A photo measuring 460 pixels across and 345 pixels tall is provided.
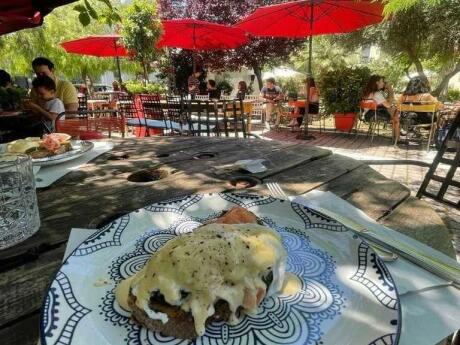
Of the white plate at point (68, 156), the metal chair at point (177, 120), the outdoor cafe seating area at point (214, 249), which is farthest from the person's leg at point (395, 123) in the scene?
the white plate at point (68, 156)

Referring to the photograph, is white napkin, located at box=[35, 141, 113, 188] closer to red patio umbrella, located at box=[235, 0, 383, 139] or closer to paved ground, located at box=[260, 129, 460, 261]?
paved ground, located at box=[260, 129, 460, 261]

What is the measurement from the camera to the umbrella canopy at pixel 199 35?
8.44 metres

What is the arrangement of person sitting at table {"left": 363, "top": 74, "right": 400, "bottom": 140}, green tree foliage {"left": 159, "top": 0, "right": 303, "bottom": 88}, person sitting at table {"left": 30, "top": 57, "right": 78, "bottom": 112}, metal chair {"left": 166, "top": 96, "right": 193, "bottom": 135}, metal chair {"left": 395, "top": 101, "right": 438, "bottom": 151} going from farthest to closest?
green tree foliage {"left": 159, "top": 0, "right": 303, "bottom": 88} → person sitting at table {"left": 363, "top": 74, "right": 400, "bottom": 140} → metal chair {"left": 395, "top": 101, "right": 438, "bottom": 151} → metal chair {"left": 166, "top": 96, "right": 193, "bottom": 135} → person sitting at table {"left": 30, "top": 57, "right": 78, "bottom": 112}

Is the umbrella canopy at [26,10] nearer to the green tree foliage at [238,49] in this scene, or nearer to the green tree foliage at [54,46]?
the green tree foliage at [238,49]

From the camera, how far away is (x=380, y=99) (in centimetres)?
772

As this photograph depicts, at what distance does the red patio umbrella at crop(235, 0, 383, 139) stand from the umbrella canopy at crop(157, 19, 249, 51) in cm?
133

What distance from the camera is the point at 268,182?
1.37 meters

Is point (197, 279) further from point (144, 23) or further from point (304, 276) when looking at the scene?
point (144, 23)

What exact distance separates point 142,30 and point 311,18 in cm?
469

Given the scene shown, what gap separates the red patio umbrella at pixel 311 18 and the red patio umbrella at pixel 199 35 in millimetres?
1217

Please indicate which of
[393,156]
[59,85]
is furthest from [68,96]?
[393,156]

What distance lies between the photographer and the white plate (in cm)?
154

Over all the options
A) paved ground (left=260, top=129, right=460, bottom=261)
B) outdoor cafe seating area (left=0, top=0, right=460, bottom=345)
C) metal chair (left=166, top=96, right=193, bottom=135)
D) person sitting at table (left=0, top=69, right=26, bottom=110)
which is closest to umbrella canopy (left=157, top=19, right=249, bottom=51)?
paved ground (left=260, top=129, right=460, bottom=261)

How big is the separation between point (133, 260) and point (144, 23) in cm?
933
